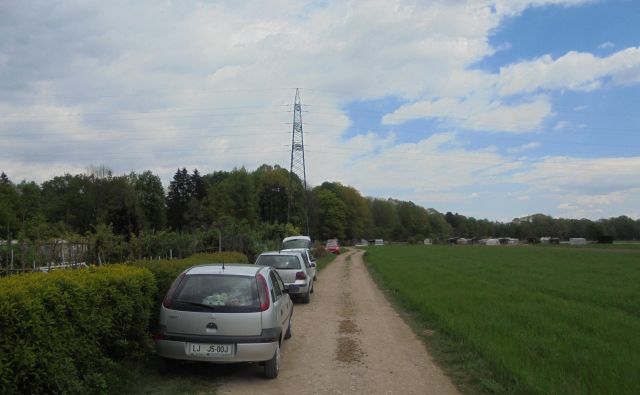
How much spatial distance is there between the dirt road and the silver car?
42 cm

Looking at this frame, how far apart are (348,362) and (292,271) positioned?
7.74 metres

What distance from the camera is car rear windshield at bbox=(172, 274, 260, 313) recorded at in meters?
6.81

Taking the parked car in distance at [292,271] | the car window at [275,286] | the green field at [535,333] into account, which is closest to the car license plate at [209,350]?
the car window at [275,286]

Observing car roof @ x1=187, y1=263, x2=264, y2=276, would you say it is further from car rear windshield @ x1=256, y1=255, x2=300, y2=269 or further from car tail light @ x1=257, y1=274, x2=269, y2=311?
car rear windshield @ x1=256, y1=255, x2=300, y2=269

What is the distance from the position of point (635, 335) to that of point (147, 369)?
350 inches

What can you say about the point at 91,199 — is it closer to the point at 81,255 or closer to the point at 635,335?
the point at 81,255

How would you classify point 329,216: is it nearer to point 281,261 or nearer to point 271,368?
point 281,261

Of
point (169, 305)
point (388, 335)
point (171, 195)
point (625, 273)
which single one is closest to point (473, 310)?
point (388, 335)

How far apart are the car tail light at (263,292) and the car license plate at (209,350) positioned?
2.21 ft

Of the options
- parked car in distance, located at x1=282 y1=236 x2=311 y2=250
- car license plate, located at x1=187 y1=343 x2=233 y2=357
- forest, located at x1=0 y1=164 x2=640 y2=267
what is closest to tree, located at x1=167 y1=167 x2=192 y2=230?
forest, located at x1=0 y1=164 x2=640 y2=267

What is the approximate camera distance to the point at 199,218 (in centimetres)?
8300

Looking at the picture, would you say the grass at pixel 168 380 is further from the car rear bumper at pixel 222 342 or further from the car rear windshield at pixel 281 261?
the car rear windshield at pixel 281 261

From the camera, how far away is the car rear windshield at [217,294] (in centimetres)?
681

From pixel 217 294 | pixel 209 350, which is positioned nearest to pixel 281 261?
pixel 217 294
